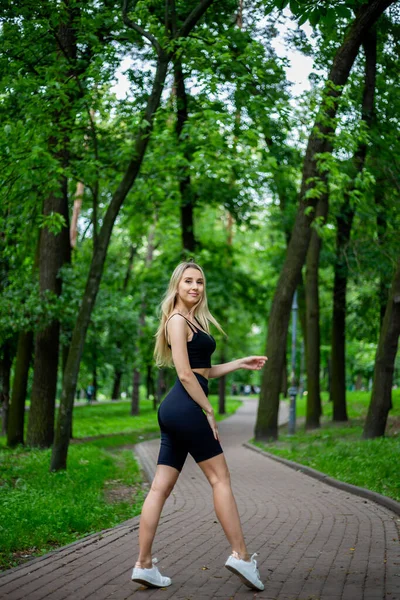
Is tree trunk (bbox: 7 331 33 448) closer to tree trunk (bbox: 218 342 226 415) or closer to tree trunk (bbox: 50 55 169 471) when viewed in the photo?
tree trunk (bbox: 50 55 169 471)

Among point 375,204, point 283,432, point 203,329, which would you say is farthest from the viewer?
point 283,432

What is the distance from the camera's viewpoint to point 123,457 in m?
18.2

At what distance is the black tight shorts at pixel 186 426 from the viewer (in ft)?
18.0

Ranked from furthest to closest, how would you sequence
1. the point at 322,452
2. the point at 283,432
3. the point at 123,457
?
the point at 283,432 → the point at 123,457 → the point at 322,452

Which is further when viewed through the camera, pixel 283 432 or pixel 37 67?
pixel 283 432

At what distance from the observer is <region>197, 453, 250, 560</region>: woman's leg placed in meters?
5.43

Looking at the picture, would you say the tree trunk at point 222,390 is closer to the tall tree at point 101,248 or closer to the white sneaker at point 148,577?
the tall tree at point 101,248

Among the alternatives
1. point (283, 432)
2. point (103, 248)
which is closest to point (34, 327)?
point (103, 248)

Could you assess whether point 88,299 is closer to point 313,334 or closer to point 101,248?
point 101,248

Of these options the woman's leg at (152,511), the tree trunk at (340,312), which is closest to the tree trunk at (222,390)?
the tree trunk at (340,312)

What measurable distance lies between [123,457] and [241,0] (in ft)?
32.1

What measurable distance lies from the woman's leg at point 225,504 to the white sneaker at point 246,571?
6 centimetres

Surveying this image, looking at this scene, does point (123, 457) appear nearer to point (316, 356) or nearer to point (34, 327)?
point (34, 327)

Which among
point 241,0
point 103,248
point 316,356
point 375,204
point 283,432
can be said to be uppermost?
point 241,0
